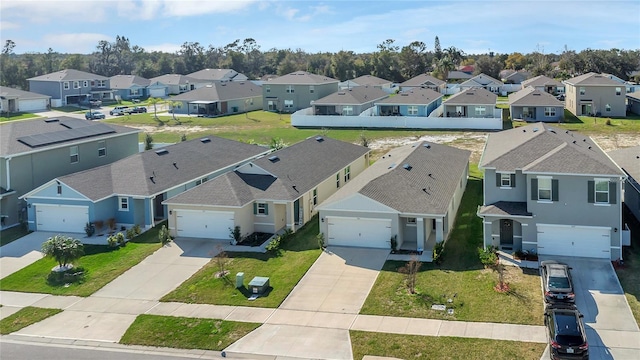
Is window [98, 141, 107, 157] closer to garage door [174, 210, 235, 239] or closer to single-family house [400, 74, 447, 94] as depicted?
garage door [174, 210, 235, 239]

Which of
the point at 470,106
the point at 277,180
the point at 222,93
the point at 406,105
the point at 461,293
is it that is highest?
the point at 222,93

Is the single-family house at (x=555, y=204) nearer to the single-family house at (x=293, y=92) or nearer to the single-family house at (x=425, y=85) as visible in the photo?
Result: the single-family house at (x=293, y=92)

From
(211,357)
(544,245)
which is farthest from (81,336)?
(544,245)

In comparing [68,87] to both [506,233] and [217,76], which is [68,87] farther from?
[506,233]

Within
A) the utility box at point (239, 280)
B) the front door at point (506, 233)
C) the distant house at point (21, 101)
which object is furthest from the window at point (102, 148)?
the distant house at point (21, 101)

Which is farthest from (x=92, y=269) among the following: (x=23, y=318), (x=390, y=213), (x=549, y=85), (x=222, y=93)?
(x=549, y=85)

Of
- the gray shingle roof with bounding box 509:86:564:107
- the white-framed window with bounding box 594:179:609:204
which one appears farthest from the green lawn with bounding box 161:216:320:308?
the gray shingle roof with bounding box 509:86:564:107
